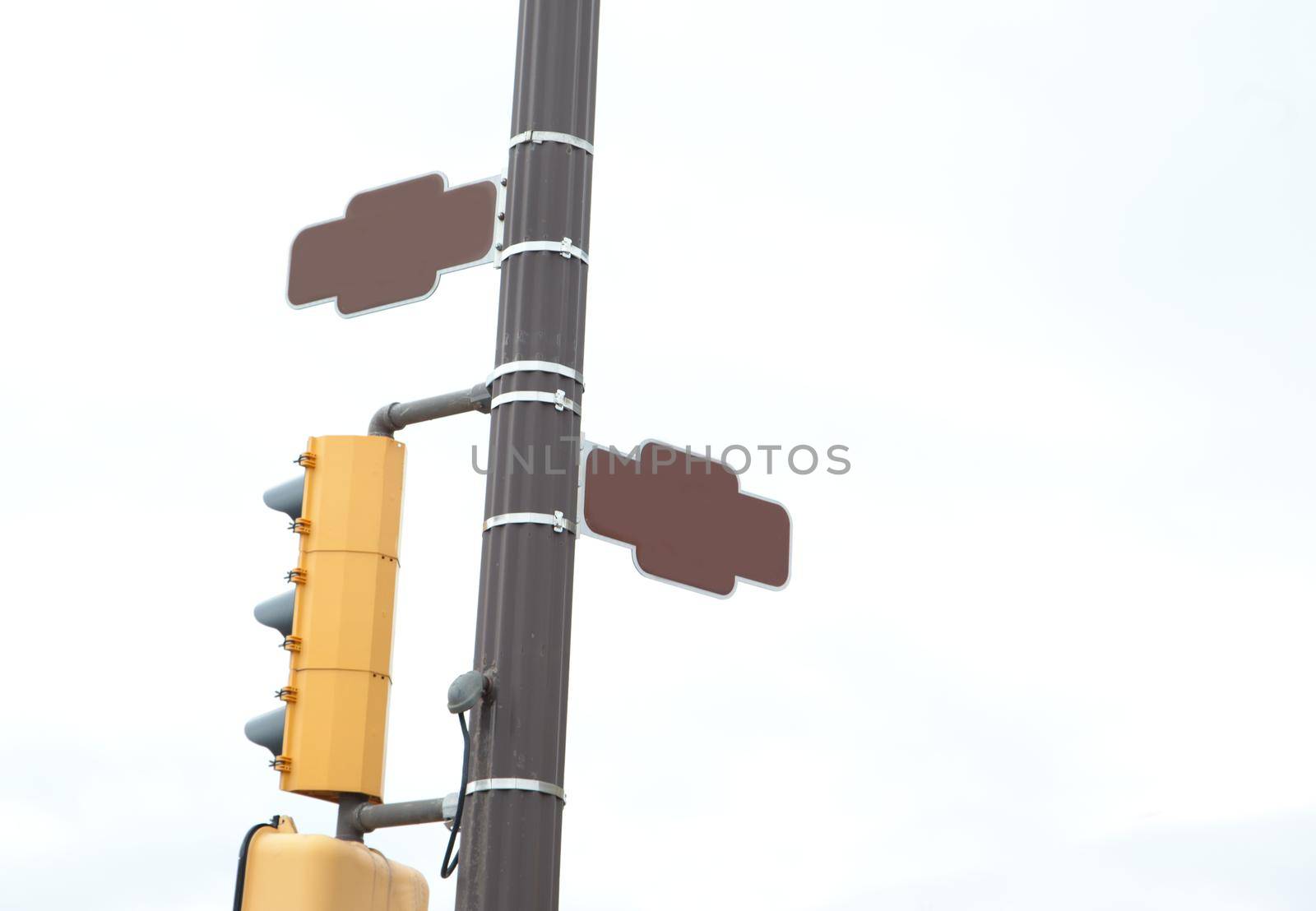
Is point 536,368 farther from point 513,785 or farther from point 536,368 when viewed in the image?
point 513,785

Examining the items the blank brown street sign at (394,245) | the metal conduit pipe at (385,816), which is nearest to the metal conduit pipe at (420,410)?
the blank brown street sign at (394,245)

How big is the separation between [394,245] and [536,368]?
0.86 meters

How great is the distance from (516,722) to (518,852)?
0.34 meters

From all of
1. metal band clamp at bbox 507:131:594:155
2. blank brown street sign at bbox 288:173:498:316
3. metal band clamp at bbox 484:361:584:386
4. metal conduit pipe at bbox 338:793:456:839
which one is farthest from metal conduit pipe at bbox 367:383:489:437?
metal conduit pipe at bbox 338:793:456:839

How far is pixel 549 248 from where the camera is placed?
17.0ft

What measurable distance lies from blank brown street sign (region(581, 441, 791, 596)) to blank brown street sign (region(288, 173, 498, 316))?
0.80 meters

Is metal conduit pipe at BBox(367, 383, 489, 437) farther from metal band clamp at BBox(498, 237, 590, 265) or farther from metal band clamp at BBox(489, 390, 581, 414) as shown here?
metal band clamp at BBox(498, 237, 590, 265)

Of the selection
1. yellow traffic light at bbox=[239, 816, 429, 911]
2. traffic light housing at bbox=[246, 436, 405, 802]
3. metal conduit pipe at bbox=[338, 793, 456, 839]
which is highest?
traffic light housing at bbox=[246, 436, 405, 802]

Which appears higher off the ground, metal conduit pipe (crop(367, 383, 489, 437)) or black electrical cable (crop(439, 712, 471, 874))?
metal conduit pipe (crop(367, 383, 489, 437))

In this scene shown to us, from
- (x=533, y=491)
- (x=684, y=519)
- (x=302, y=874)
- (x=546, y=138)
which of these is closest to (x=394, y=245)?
(x=546, y=138)

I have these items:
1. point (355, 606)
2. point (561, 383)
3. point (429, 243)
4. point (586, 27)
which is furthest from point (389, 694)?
point (586, 27)

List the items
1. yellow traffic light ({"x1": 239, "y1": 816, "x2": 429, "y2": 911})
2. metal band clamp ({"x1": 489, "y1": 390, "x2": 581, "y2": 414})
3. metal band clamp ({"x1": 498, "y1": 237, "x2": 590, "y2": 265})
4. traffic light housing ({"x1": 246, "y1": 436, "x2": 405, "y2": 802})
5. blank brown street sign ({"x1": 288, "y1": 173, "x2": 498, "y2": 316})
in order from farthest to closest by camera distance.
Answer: blank brown street sign ({"x1": 288, "y1": 173, "x2": 498, "y2": 316}) → metal band clamp ({"x1": 498, "y1": 237, "x2": 590, "y2": 265}) → metal band clamp ({"x1": 489, "y1": 390, "x2": 581, "y2": 414}) → traffic light housing ({"x1": 246, "y1": 436, "x2": 405, "y2": 802}) → yellow traffic light ({"x1": 239, "y1": 816, "x2": 429, "y2": 911})

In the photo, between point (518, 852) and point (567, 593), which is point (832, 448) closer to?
point (567, 593)

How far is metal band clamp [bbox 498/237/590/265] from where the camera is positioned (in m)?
5.19
